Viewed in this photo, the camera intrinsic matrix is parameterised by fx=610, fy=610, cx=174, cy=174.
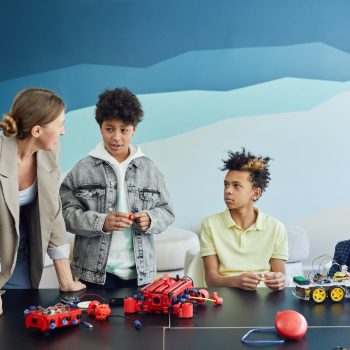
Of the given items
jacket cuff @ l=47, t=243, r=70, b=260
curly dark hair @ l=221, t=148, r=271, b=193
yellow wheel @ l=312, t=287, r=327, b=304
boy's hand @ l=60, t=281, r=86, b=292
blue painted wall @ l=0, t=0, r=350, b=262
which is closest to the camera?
yellow wheel @ l=312, t=287, r=327, b=304

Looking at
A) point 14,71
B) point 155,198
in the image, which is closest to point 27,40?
point 14,71

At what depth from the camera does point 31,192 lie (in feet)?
7.15

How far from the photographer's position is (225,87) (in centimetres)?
389

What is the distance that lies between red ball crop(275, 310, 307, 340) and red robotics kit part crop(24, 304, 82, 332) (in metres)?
0.57

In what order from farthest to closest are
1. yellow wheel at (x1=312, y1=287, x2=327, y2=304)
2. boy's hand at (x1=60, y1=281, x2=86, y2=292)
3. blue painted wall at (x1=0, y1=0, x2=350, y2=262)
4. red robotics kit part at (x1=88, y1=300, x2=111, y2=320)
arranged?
blue painted wall at (x1=0, y1=0, x2=350, y2=262) → boy's hand at (x1=60, y1=281, x2=86, y2=292) → yellow wheel at (x1=312, y1=287, x2=327, y2=304) → red robotics kit part at (x1=88, y1=300, x2=111, y2=320)

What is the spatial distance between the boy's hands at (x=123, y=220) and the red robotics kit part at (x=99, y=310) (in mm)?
503

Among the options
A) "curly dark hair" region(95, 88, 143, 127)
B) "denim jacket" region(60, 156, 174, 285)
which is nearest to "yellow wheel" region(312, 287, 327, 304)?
"denim jacket" region(60, 156, 174, 285)

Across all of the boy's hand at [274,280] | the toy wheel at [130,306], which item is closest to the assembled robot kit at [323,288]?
the boy's hand at [274,280]

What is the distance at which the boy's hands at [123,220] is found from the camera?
2307mm

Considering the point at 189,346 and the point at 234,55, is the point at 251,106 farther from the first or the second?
the point at 189,346

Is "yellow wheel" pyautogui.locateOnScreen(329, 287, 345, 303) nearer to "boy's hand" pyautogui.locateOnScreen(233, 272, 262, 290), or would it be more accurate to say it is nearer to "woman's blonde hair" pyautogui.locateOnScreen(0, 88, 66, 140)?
"boy's hand" pyautogui.locateOnScreen(233, 272, 262, 290)

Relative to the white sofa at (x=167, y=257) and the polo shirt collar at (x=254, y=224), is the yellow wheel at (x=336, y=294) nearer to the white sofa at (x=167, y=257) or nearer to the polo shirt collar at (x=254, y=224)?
the polo shirt collar at (x=254, y=224)

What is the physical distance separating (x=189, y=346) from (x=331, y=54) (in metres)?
2.82

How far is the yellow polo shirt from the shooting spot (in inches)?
106
